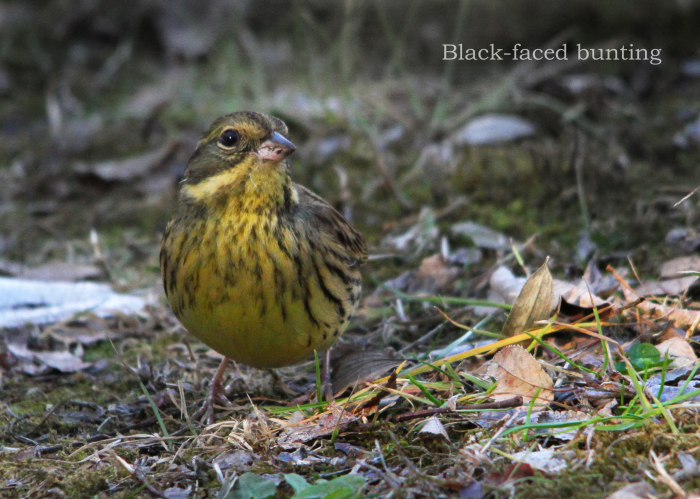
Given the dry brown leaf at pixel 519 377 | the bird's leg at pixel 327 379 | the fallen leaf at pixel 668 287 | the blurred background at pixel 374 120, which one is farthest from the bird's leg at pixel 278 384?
the fallen leaf at pixel 668 287

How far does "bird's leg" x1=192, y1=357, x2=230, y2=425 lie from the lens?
3727 millimetres

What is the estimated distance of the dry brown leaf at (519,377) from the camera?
318 centimetres

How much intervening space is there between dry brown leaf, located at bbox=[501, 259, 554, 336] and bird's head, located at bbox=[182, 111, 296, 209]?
3.85 ft

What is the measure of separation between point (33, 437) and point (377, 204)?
3.27 m

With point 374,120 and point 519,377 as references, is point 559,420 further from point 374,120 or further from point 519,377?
point 374,120

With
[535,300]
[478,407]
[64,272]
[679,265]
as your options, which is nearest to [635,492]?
[478,407]

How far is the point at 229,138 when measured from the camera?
368 cm

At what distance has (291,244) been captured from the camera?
3621 millimetres

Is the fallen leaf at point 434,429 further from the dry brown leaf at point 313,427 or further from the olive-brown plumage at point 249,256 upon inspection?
the olive-brown plumage at point 249,256

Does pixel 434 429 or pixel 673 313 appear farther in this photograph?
pixel 673 313

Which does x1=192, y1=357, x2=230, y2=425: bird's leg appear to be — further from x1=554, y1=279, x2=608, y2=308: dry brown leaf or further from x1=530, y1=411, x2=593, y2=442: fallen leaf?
x1=554, y1=279, x2=608, y2=308: dry brown leaf

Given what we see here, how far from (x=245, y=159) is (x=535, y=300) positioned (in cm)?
142

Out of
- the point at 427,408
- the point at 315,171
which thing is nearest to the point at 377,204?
the point at 315,171

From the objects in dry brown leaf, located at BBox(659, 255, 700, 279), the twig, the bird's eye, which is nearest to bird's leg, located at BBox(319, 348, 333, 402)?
the twig
